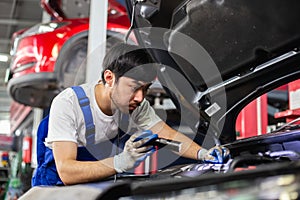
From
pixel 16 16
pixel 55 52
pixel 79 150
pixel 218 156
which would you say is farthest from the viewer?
pixel 16 16

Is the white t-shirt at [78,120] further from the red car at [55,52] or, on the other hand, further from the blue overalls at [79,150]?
the red car at [55,52]

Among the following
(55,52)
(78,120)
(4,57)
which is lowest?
(78,120)

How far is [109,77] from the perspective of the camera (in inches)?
66.5

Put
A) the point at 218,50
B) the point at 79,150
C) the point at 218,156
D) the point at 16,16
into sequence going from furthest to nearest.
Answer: the point at 16,16 < the point at 79,150 < the point at 218,50 < the point at 218,156

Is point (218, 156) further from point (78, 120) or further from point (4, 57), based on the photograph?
point (4, 57)

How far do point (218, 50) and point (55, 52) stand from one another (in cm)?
256

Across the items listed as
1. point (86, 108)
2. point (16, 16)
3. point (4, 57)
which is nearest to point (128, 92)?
point (86, 108)

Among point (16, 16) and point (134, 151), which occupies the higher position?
point (16, 16)

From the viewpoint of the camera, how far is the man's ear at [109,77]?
1.67 metres

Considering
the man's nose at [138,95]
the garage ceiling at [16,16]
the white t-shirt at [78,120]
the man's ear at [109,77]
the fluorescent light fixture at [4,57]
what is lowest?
the white t-shirt at [78,120]

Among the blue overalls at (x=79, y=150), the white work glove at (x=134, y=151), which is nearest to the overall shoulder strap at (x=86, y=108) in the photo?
the blue overalls at (x=79, y=150)

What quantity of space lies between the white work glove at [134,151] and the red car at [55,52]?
7.14 feet

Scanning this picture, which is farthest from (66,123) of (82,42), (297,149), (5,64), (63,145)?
(5,64)

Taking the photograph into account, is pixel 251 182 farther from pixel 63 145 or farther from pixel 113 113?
pixel 113 113
